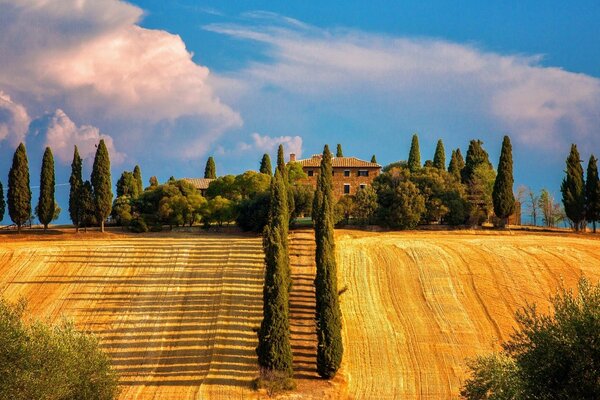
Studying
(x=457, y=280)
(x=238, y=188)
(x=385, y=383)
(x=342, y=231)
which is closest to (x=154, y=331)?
(x=385, y=383)

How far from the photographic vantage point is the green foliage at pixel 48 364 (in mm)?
25688

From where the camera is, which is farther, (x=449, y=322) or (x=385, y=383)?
(x=449, y=322)

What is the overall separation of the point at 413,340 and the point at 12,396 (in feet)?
78.9

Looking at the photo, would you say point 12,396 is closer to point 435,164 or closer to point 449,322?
point 449,322

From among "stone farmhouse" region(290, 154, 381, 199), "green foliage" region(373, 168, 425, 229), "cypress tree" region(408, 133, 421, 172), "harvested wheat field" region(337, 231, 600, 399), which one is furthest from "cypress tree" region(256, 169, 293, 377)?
Result: "cypress tree" region(408, 133, 421, 172)

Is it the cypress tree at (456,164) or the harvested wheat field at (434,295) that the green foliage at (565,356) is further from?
the cypress tree at (456,164)

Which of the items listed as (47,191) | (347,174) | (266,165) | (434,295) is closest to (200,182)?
(266,165)

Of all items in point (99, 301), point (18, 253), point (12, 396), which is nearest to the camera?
point (12, 396)

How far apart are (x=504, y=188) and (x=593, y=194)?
8960 millimetres

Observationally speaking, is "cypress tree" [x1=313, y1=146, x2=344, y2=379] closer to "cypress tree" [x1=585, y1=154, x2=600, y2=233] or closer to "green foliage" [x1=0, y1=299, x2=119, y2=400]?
"green foliage" [x1=0, y1=299, x2=119, y2=400]

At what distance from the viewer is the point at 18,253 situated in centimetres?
5588

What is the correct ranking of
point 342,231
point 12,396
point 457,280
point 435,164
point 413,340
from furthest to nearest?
1. point 435,164
2. point 342,231
3. point 457,280
4. point 413,340
5. point 12,396

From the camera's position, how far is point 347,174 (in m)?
89.1

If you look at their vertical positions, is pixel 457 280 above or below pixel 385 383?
above
